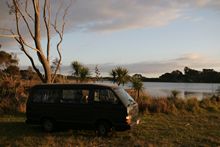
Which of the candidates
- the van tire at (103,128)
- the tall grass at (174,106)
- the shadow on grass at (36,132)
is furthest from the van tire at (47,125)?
the tall grass at (174,106)

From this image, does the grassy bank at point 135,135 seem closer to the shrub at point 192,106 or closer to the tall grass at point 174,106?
the tall grass at point 174,106

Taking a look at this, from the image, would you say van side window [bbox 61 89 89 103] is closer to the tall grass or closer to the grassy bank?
the grassy bank

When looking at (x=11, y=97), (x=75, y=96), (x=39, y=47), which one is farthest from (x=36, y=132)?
(x=11, y=97)

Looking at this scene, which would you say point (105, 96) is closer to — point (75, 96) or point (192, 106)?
point (75, 96)

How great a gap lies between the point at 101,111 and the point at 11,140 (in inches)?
128

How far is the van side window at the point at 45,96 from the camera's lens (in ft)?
45.9

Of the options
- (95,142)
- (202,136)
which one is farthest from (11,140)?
(202,136)

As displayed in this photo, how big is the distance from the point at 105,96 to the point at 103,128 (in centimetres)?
115

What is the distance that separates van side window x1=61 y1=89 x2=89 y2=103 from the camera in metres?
13.5

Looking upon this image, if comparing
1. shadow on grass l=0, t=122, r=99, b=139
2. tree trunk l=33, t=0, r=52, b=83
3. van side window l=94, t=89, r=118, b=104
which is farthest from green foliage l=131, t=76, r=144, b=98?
van side window l=94, t=89, r=118, b=104

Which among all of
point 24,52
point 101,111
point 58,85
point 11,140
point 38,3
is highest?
point 38,3

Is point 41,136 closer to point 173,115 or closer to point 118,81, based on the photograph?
point 173,115

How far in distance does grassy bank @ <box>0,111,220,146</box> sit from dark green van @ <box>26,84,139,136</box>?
0.47 m

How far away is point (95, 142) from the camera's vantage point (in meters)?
12.0
